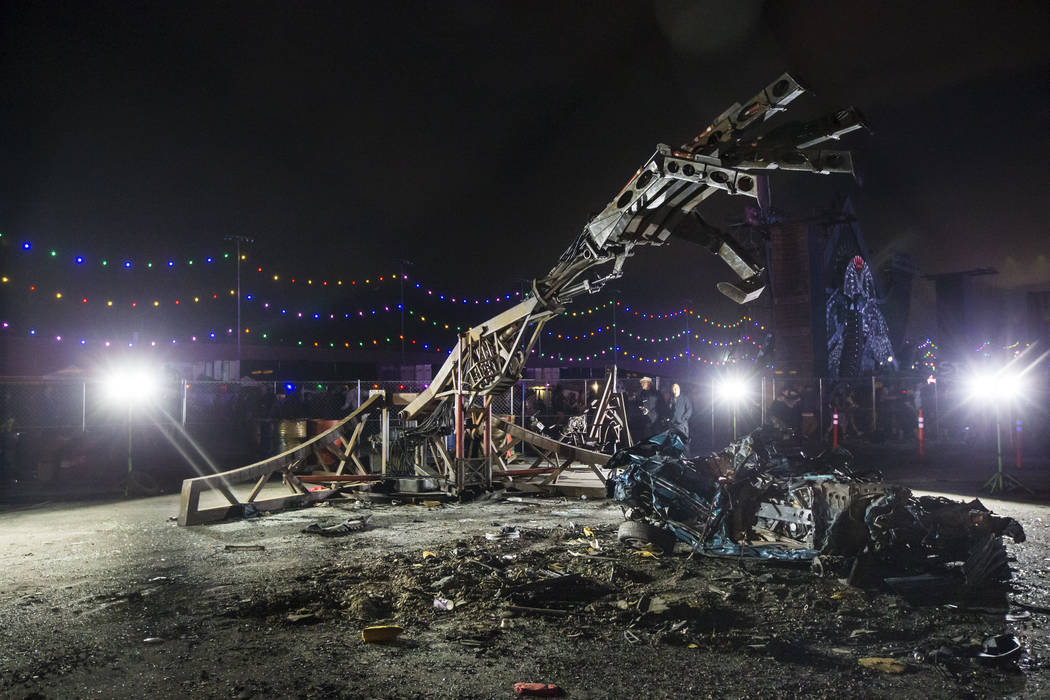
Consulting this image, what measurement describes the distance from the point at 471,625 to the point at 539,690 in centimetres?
130

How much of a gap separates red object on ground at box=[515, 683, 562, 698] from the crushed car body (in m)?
3.39

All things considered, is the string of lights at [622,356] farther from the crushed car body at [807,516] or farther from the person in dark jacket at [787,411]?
the crushed car body at [807,516]

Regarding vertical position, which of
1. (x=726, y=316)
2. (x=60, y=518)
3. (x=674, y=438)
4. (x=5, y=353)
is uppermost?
(x=726, y=316)

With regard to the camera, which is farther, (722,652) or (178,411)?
(178,411)

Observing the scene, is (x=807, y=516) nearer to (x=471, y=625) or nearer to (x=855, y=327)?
A: (x=471, y=625)

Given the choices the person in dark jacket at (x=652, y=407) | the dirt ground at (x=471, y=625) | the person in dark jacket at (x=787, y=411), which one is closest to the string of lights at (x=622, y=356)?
the person in dark jacket at (x=787, y=411)

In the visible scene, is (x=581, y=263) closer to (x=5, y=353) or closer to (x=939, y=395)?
(x=939, y=395)

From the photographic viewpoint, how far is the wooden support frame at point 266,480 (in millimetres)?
9562

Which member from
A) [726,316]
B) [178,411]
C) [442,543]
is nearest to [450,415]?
[442,543]

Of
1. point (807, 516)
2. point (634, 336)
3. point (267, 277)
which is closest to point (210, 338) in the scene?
point (267, 277)

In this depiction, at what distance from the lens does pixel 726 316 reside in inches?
2212

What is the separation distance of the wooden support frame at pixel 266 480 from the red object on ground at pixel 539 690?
748cm

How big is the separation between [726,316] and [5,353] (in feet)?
164

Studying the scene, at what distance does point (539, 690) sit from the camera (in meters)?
3.84
